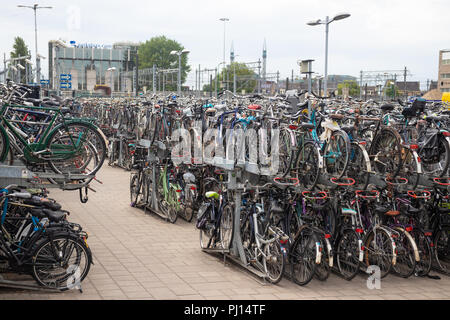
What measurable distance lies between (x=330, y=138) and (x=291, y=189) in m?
0.81

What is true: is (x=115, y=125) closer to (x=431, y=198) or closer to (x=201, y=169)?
(x=201, y=169)

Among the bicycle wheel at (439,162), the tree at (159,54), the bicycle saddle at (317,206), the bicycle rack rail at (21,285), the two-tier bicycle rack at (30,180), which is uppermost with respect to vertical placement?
the tree at (159,54)

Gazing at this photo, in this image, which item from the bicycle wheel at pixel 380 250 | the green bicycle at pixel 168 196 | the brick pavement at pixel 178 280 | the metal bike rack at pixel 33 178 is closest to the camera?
the metal bike rack at pixel 33 178

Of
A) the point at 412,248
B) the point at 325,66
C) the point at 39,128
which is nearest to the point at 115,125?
the point at 325,66

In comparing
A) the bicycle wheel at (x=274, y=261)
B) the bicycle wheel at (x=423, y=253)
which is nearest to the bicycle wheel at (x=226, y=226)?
the bicycle wheel at (x=274, y=261)

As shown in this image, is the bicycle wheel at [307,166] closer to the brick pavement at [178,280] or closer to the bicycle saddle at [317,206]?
the bicycle saddle at [317,206]

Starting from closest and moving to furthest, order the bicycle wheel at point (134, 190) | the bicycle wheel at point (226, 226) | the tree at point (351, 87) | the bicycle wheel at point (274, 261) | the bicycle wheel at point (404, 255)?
the bicycle wheel at point (274, 261)
the bicycle wheel at point (404, 255)
the bicycle wheel at point (226, 226)
the bicycle wheel at point (134, 190)
the tree at point (351, 87)

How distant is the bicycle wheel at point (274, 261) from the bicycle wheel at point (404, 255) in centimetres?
148

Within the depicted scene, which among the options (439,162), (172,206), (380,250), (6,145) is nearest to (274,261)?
(380,250)

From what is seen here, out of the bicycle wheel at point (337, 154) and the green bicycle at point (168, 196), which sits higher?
the bicycle wheel at point (337, 154)

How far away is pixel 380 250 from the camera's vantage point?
6.48 meters

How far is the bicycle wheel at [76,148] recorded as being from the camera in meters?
6.02

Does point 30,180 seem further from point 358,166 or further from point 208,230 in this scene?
point 358,166

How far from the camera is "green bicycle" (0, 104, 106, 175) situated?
19.1ft
